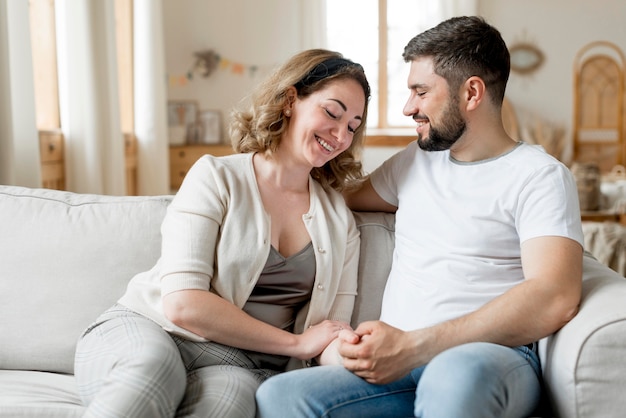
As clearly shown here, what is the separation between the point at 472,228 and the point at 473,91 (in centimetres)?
34

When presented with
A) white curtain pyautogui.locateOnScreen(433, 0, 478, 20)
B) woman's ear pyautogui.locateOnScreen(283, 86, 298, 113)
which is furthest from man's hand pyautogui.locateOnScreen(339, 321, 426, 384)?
white curtain pyautogui.locateOnScreen(433, 0, 478, 20)

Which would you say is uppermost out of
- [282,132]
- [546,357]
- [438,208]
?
[282,132]

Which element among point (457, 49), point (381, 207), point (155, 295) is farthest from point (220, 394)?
point (457, 49)

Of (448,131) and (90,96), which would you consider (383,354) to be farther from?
(90,96)

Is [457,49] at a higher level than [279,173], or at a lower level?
higher

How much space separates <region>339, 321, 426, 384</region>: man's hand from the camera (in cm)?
152

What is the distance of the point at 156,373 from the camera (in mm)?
1443

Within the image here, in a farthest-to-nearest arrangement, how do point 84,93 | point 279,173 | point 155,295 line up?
point 84,93
point 279,173
point 155,295

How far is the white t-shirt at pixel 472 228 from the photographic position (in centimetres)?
162

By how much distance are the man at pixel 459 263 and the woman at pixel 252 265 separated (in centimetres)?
13

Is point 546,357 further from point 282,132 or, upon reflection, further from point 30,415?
point 30,415

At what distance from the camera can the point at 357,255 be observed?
6.34 feet

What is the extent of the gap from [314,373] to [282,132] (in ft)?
2.04

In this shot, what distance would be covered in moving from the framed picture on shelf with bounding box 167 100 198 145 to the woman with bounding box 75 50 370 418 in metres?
4.78
